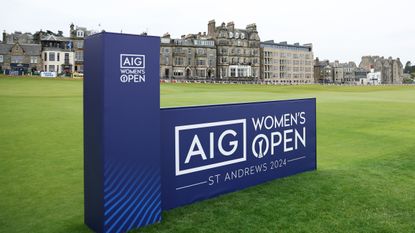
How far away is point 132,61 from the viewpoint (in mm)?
5336

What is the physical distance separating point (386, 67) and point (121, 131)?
200m

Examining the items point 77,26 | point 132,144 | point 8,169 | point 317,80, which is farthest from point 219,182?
point 317,80

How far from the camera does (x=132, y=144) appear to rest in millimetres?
5500

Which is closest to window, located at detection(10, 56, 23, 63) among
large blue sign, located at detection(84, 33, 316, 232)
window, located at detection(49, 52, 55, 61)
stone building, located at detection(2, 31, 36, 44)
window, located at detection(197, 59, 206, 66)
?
window, located at detection(49, 52, 55, 61)

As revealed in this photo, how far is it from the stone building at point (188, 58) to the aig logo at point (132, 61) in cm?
9468

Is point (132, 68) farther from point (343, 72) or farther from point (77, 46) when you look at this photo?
point (343, 72)

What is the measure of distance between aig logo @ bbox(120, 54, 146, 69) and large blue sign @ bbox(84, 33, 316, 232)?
0.5 inches

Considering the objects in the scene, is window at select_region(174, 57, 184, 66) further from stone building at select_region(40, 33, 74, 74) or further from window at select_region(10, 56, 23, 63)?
window at select_region(10, 56, 23, 63)

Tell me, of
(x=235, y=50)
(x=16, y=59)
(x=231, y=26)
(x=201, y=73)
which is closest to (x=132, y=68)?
(x=16, y=59)

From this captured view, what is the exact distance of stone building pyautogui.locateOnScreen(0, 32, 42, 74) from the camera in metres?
82.3

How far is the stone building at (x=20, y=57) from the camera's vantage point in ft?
270

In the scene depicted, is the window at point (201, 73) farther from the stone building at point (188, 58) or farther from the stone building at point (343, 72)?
the stone building at point (343, 72)

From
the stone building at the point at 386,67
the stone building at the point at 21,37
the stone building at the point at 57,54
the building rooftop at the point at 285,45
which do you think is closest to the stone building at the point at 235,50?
the building rooftop at the point at 285,45

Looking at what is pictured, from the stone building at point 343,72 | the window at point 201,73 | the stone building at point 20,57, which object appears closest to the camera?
the stone building at point 20,57
